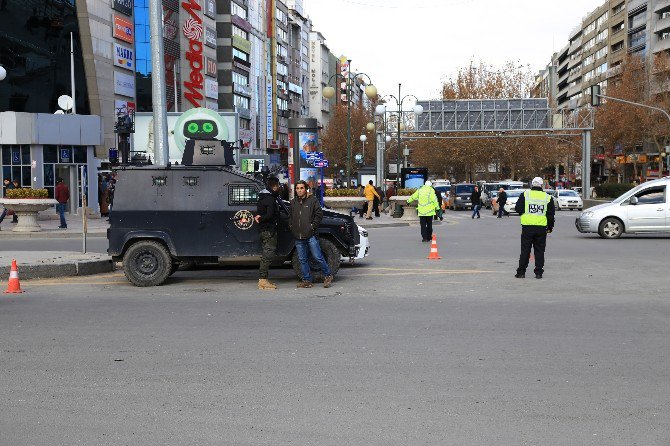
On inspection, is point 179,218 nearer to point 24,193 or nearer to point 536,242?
point 536,242

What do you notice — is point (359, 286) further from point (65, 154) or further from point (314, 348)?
point (65, 154)

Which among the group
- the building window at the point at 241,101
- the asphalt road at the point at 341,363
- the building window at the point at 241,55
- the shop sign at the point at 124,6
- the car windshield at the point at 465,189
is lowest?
the asphalt road at the point at 341,363

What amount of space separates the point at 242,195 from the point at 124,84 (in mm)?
49586

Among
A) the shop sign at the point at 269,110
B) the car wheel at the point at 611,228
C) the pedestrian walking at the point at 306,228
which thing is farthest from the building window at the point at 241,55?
the pedestrian walking at the point at 306,228

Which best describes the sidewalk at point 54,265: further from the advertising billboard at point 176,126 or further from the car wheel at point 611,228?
the car wheel at point 611,228

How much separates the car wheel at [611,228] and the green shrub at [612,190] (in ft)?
111

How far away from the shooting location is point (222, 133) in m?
32.8

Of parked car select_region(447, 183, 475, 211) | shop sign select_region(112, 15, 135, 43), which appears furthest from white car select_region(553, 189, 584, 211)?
shop sign select_region(112, 15, 135, 43)

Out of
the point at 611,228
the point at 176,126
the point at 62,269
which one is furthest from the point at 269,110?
the point at 62,269

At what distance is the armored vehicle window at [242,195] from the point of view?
13.5 meters

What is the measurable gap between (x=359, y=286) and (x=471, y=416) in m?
7.67

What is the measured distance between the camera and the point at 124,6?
196 ft

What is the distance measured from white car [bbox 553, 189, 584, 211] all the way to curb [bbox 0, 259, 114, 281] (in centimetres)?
4147

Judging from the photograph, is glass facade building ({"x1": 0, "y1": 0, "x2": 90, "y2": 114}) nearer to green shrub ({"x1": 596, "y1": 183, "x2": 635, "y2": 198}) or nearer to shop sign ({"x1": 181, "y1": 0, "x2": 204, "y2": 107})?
shop sign ({"x1": 181, "y1": 0, "x2": 204, "y2": 107})
